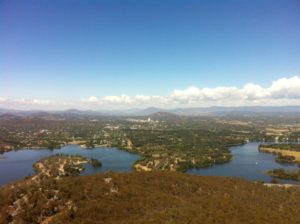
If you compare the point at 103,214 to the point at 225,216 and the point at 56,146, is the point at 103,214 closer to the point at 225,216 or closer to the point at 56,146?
the point at 225,216

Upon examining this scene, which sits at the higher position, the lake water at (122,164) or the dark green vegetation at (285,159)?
the dark green vegetation at (285,159)

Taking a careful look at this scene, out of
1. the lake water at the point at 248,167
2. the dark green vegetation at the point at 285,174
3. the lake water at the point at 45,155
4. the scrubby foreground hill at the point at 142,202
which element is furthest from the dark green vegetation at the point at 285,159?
the scrubby foreground hill at the point at 142,202

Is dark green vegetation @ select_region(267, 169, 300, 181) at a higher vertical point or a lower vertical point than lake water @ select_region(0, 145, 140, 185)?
higher

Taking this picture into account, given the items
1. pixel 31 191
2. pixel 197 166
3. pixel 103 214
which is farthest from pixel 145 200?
pixel 197 166

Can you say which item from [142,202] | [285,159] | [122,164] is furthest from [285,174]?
[142,202]

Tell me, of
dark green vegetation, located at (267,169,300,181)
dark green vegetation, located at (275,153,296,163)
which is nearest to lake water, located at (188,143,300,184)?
dark green vegetation, located at (275,153,296,163)

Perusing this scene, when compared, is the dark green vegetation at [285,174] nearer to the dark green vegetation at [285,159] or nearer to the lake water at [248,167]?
the lake water at [248,167]

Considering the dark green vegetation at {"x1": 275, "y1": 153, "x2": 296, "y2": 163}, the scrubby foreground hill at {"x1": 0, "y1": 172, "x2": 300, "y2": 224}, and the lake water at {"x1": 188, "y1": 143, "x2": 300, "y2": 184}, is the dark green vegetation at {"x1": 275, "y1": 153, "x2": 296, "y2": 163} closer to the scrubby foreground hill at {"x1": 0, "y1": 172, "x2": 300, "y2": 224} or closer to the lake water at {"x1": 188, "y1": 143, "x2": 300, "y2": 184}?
the lake water at {"x1": 188, "y1": 143, "x2": 300, "y2": 184}
